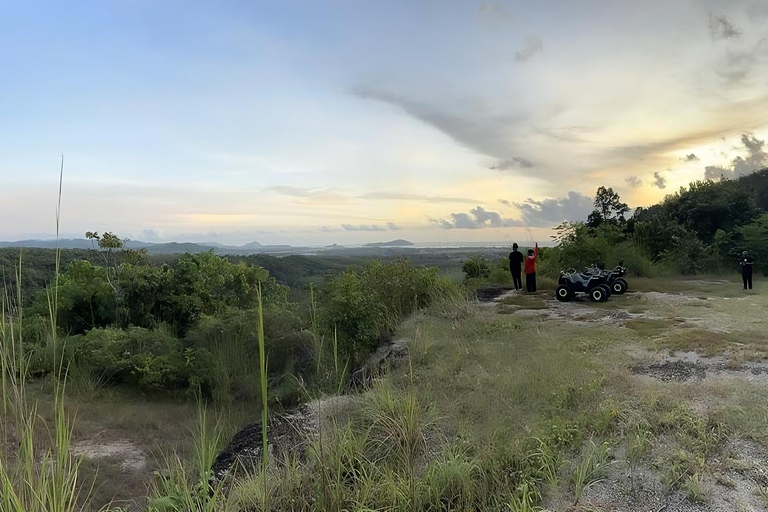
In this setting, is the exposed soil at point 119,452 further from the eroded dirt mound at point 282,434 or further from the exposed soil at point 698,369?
the exposed soil at point 698,369

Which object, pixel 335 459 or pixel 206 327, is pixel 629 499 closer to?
pixel 335 459

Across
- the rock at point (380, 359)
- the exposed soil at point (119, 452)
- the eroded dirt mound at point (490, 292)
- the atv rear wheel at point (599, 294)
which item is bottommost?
the exposed soil at point (119, 452)

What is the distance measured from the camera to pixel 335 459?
3.15 metres

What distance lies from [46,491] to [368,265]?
7.90 m

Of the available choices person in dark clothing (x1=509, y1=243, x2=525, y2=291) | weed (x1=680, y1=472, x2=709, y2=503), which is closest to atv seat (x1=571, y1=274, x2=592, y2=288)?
person in dark clothing (x1=509, y1=243, x2=525, y2=291)

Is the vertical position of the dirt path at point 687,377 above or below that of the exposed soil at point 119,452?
above

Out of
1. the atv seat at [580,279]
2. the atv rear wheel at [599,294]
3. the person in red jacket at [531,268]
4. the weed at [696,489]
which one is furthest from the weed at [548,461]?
the person in red jacket at [531,268]

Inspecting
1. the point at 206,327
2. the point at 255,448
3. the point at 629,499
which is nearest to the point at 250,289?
Result: the point at 206,327

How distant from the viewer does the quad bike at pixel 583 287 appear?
892 cm

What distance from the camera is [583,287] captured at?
29.9ft

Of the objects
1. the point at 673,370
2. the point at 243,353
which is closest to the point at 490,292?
the point at 243,353

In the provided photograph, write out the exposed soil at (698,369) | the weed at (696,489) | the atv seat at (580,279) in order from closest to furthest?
1. the weed at (696,489)
2. the exposed soil at (698,369)
3. the atv seat at (580,279)

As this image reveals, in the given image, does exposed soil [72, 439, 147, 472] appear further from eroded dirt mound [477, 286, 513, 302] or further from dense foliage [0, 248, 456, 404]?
eroded dirt mound [477, 286, 513, 302]

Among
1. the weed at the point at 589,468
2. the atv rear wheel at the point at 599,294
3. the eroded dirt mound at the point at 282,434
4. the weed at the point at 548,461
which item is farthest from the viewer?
the atv rear wheel at the point at 599,294
